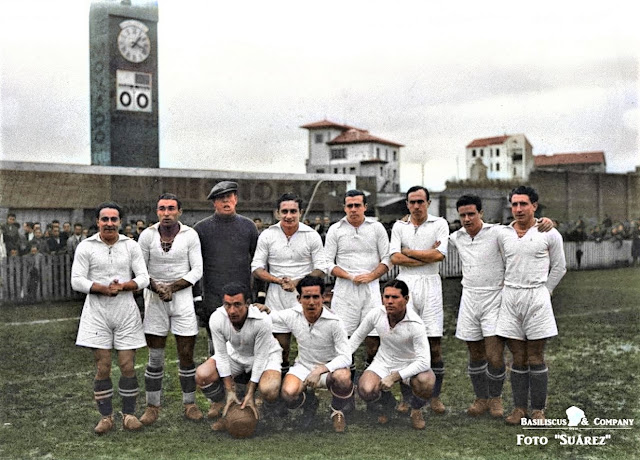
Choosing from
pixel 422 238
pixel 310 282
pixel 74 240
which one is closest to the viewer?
pixel 310 282

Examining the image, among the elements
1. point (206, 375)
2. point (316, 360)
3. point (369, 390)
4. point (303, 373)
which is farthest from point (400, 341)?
point (206, 375)

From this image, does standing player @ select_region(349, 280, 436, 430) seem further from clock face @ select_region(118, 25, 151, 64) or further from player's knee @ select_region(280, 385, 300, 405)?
clock face @ select_region(118, 25, 151, 64)

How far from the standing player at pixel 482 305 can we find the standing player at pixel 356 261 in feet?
2.21

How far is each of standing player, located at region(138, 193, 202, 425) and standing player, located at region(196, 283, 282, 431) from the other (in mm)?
339

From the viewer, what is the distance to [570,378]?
21.2ft

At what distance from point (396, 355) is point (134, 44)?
20.2 meters

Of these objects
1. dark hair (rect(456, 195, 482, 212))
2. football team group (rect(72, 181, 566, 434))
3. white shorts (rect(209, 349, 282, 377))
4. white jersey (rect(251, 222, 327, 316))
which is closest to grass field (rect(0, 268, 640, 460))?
football team group (rect(72, 181, 566, 434))

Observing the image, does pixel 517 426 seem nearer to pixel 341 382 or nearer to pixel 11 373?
pixel 341 382

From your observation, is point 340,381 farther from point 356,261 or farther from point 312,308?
point 356,261

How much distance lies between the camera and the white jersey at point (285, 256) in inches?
219

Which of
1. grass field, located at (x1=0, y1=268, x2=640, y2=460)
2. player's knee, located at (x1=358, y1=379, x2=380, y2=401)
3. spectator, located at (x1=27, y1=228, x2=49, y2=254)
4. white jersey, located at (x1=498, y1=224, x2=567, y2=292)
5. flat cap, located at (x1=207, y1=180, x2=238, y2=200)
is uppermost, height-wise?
flat cap, located at (x1=207, y1=180, x2=238, y2=200)

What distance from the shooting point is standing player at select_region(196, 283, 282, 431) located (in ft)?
15.8

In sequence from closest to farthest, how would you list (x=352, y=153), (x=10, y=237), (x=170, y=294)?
(x=170, y=294)
(x=10, y=237)
(x=352, y=153)

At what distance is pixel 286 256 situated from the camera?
5562 millimetres
